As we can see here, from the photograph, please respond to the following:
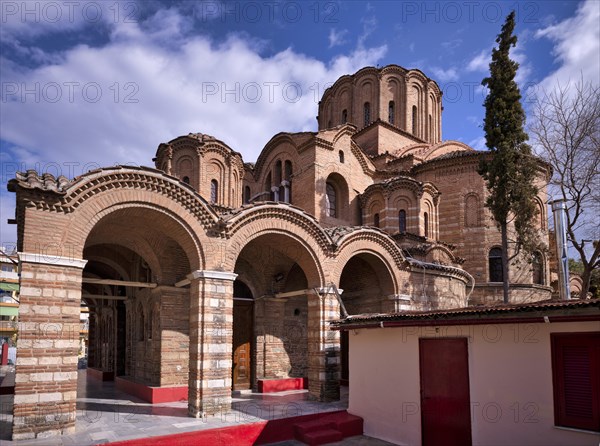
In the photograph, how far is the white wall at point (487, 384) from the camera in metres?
7.46

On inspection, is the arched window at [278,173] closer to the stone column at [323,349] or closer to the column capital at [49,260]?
the stone column at [323,349]

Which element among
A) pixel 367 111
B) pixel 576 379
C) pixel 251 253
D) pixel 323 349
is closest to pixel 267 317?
pixel 251 253

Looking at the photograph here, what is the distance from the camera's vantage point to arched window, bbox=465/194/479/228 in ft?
71.8

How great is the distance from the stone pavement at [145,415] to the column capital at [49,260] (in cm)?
330

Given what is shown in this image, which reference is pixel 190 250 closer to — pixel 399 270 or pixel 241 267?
pixel 241 267

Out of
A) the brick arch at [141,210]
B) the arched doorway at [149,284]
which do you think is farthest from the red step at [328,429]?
the arched doorway at [149,284]

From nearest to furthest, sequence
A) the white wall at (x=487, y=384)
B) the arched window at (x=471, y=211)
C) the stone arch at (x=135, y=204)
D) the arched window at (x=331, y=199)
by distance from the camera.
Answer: the white wall at (x=487, y=384), the stone arch at (x=135, y=204), the arched window at (x=331, y=199), the arched window at (x=471, y=211)

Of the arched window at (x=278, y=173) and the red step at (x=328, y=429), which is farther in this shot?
the arched window at (x=278, y=173)

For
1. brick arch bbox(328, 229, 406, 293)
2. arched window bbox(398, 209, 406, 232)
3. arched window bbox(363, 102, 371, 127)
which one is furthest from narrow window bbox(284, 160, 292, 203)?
arched window bbox(363, 102, 371, 127)

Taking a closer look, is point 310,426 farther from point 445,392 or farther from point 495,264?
point 495,264

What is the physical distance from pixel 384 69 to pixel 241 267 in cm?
1708

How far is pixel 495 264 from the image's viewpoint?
21.6 metres

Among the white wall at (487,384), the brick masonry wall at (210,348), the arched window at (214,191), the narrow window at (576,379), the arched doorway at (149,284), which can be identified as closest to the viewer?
the narrow window at (576,379)

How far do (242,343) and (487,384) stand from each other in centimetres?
908
